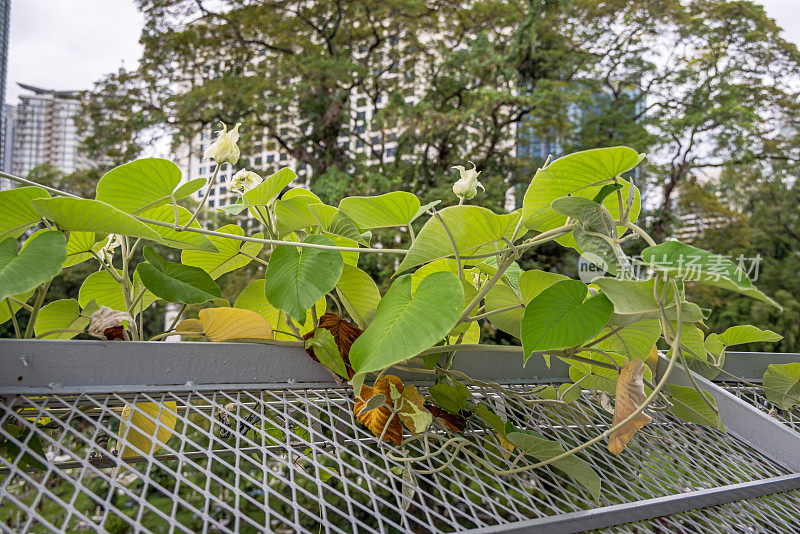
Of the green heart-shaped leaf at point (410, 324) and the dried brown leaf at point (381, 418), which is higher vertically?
the green heart-shaped leaf at point (410, 324)

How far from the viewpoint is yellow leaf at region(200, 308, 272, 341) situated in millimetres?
237

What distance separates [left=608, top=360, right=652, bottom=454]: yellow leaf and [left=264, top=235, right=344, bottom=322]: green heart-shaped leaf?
0.41 ft

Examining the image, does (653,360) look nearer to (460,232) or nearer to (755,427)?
(755,427)

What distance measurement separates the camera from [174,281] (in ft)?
0.80

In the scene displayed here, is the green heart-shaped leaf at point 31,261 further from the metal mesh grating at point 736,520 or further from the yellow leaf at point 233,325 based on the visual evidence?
the metal mesh grating at point 736,520

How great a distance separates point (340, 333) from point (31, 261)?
0.40ft

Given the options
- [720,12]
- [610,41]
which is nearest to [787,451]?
[610,41]

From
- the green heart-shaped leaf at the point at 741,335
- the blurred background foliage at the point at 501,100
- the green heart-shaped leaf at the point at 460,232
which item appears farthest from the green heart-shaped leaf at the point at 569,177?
the blurred background foliage at the point at 501,100

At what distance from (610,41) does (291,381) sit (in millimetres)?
4890

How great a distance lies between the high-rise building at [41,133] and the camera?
16.3ft

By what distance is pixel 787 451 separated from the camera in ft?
0.91

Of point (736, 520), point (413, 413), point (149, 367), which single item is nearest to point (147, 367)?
point (149, 367)

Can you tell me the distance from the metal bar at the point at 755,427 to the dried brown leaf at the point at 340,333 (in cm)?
20

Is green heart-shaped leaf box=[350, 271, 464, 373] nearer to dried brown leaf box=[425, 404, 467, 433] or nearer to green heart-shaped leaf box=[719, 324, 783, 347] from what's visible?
dried brown leaf box=[425, 404, 467, 433]
